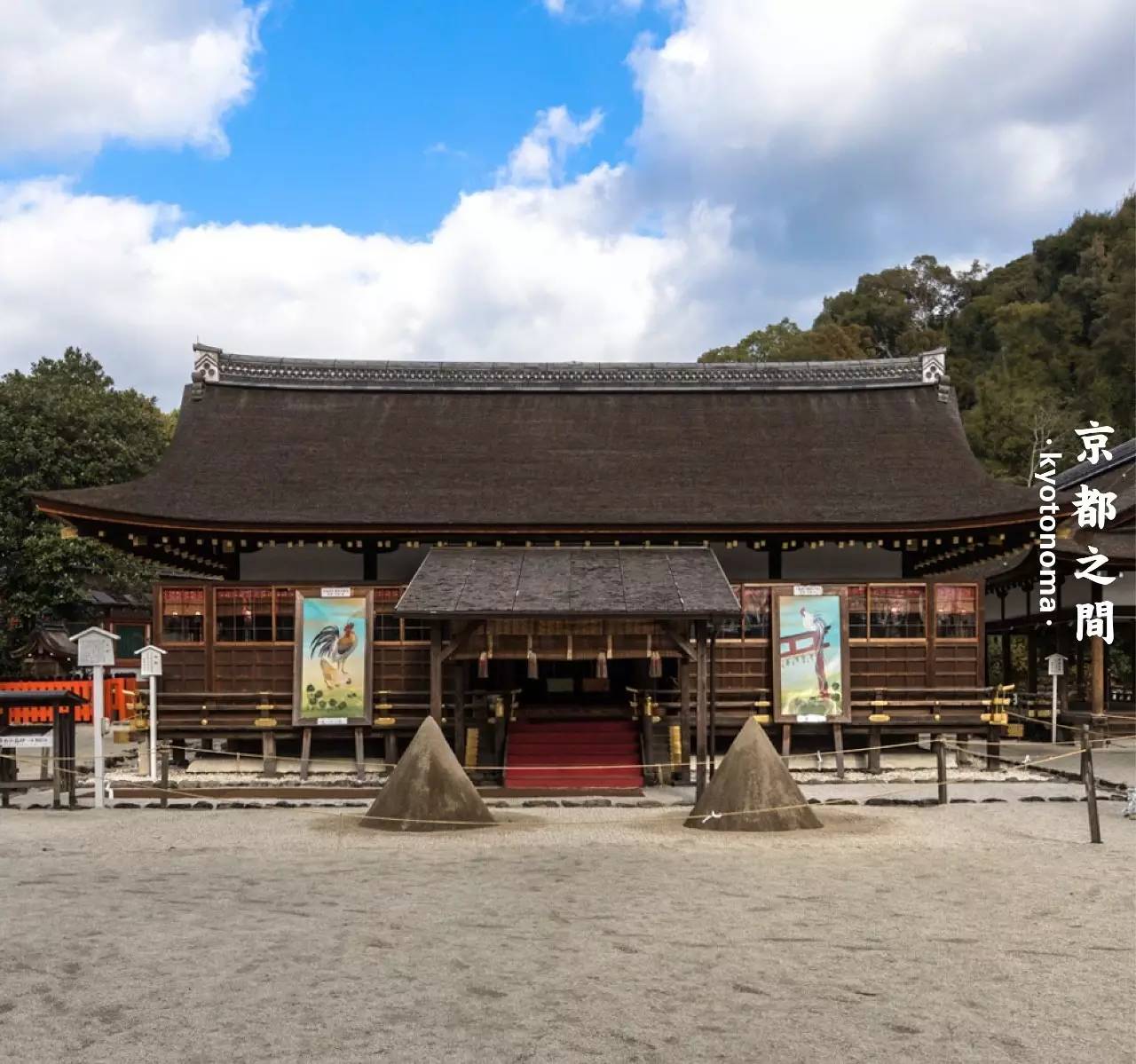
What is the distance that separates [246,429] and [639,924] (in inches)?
647

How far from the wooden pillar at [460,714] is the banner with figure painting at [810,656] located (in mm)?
5376

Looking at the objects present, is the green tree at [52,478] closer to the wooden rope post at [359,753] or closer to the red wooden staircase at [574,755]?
the wooden rope post at [359,753]

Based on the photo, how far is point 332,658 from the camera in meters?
20.1

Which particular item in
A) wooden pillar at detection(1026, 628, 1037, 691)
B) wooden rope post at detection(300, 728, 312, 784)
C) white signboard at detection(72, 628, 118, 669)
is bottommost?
wooden rope post at detection(300, 728, 312, 784)

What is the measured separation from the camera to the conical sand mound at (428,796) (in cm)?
1368

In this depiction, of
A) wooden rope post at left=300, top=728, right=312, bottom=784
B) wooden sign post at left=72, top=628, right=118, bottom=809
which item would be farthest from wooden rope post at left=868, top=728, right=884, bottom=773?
wooden sign post at left=72, top=628, right=118, bottom=809

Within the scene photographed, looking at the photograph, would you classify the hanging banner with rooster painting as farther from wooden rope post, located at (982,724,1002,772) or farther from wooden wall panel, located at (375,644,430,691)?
wooden rope post, located at (982,724,1002,772)

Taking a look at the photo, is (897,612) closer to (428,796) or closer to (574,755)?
(574,755)

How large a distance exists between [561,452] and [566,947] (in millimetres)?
14986

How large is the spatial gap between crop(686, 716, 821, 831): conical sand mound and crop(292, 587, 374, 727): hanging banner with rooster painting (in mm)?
7875

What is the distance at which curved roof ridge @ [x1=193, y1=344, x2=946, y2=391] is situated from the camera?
24.2 metres

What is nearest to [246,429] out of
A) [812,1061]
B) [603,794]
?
[603,794]

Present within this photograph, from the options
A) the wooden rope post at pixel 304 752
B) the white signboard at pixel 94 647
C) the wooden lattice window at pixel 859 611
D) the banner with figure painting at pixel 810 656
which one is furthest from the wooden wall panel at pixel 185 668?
the wooden lattice window at pixel 859 611

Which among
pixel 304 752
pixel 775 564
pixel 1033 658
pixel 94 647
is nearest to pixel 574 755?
pixel 304 752
